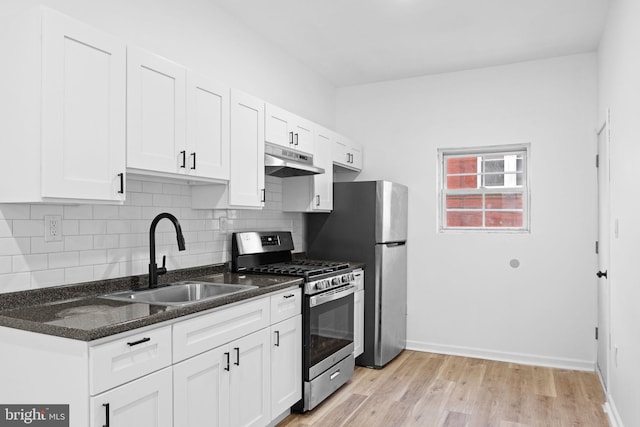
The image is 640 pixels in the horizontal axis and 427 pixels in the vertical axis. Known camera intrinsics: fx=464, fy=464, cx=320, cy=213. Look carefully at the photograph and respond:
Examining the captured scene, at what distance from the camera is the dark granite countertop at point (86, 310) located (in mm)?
1720

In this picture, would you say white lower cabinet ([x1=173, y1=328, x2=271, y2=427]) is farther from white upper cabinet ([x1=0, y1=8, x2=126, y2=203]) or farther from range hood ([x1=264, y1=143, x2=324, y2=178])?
range hood ([x1=264, y1=143, x2=324, y2=178])

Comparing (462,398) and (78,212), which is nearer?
(78,212)

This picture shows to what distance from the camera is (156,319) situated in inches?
76.1

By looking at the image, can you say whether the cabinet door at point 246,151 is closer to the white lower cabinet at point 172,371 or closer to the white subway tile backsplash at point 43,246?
the white lower cabinet at point 172,371

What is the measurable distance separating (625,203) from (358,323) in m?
2.26

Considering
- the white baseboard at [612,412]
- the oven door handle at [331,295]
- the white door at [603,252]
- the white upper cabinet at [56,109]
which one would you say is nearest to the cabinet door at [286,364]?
the oven door handle at [331,295]

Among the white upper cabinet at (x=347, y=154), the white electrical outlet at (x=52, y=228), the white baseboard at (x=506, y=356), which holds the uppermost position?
the white upper cabinet at (x=347, y=154)

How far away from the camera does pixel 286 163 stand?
3453 millimetres

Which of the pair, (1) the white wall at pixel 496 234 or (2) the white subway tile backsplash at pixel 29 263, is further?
(1) the white wall at pixel 496 234

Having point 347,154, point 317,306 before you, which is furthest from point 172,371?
point 347,154

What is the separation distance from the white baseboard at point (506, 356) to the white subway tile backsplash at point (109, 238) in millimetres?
2356

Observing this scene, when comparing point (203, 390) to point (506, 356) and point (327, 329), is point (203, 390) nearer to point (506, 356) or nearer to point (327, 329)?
point (327, 329)

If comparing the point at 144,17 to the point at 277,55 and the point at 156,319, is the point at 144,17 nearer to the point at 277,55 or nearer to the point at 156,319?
the point at 277,55

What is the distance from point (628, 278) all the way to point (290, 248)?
2502mm
